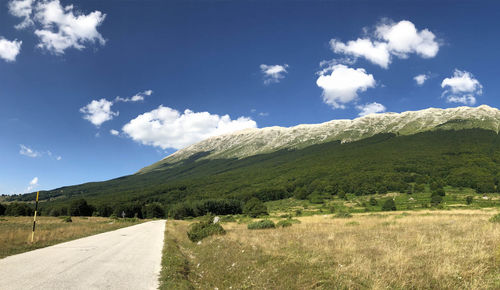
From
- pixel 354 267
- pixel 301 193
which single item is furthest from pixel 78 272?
pixel 301 193

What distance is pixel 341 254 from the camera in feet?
36.4

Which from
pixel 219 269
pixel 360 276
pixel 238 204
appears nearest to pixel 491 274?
pixel 360 276

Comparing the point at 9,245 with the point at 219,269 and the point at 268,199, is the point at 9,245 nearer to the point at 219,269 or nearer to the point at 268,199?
the point at 219,269

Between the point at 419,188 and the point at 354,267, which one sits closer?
the point at 354,267

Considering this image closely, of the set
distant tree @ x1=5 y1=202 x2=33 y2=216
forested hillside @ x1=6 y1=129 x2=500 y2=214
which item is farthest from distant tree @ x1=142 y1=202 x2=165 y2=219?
distant tree @ x1=5 y1=202 x2=33 y2=216

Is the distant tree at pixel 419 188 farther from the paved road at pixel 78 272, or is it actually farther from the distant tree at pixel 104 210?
the distant tree at pixel 104 210

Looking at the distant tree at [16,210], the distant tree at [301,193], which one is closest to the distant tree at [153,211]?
the distant tree at [16,210]

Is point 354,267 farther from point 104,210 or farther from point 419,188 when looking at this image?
point 104,210

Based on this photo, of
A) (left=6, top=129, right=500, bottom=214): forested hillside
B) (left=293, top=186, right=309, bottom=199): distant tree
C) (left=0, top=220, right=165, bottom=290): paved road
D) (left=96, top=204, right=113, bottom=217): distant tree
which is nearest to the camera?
(left=0, top=220, right=165, bottom=290): paved road

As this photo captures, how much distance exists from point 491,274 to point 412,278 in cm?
213

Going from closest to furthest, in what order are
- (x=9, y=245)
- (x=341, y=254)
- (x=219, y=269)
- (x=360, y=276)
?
(x=360, y=276), (x=341, y=254), (x=219, y=269), (x=9, y=245)

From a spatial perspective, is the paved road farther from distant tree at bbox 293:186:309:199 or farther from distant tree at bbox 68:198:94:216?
distant tree at bbox 68:198:94:216

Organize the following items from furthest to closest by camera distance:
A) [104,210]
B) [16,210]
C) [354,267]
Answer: [104,210] < [16,210] < [354,267]

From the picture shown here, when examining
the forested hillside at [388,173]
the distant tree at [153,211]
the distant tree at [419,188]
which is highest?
the forested hillside at [388,173]
